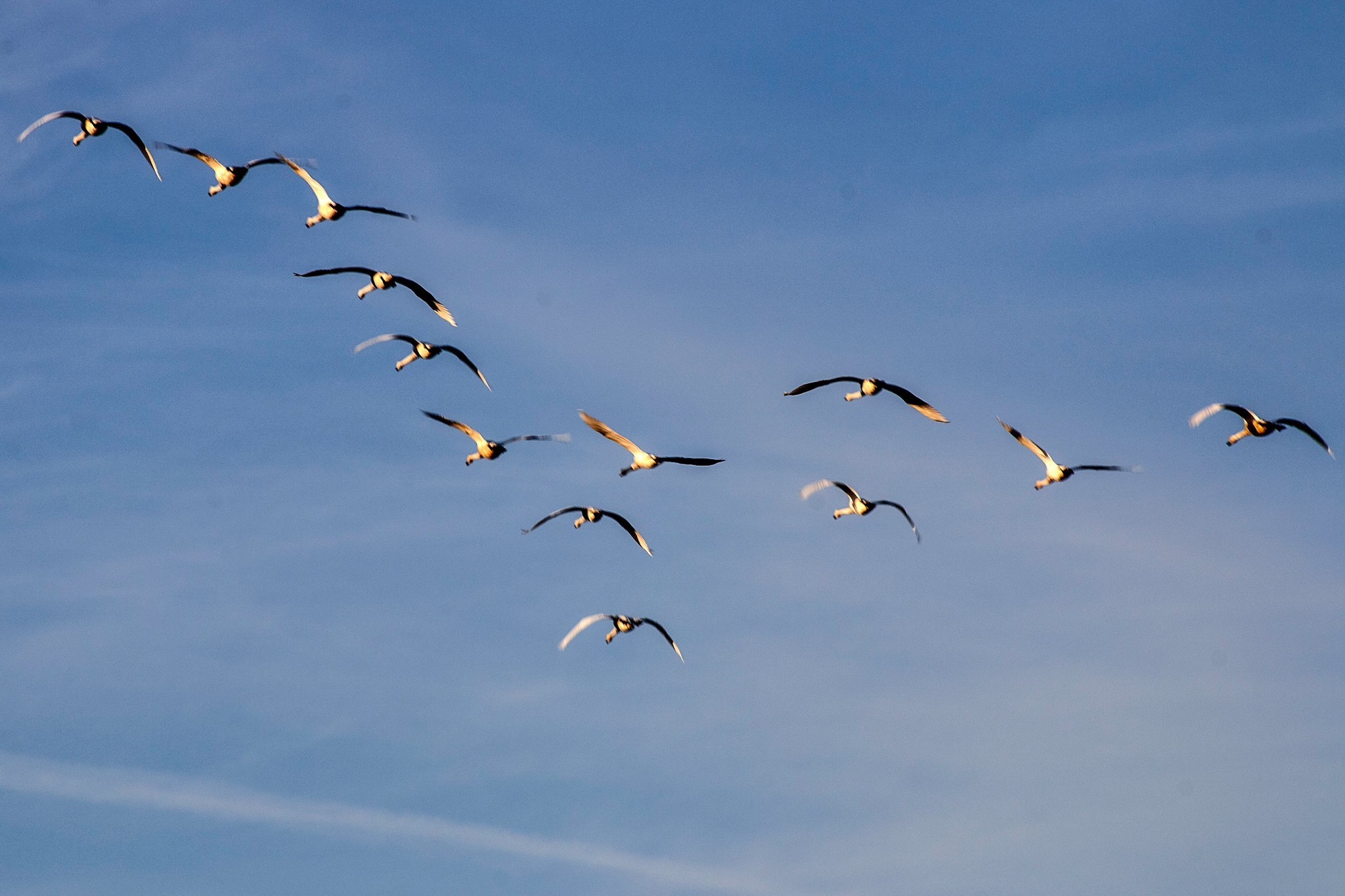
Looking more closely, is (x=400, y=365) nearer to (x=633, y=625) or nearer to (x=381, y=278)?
(x=381, y=278)

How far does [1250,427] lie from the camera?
8788 cm

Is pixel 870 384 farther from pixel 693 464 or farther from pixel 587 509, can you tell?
pixel 587 509

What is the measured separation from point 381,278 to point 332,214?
14.4 ft

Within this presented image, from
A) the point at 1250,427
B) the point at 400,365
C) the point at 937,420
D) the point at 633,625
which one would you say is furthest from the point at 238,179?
the point at 1250,427

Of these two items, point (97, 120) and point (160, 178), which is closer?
point (160, 178)

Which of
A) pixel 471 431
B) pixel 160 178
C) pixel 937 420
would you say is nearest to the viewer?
pixel 160 178

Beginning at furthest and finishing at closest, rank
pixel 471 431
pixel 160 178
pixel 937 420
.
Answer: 1. pixel 471 431
2. pixel 937 420
3. pixel 160 178

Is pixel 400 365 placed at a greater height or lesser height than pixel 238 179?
lesser

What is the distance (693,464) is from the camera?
80.8m

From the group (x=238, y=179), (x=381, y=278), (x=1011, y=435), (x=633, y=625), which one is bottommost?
(x=633, y=625)

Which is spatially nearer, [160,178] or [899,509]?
[160,178]

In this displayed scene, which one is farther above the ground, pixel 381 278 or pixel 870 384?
pixel 381 278

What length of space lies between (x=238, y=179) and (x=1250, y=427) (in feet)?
188

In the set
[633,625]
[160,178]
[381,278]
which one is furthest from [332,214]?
[633,625]
